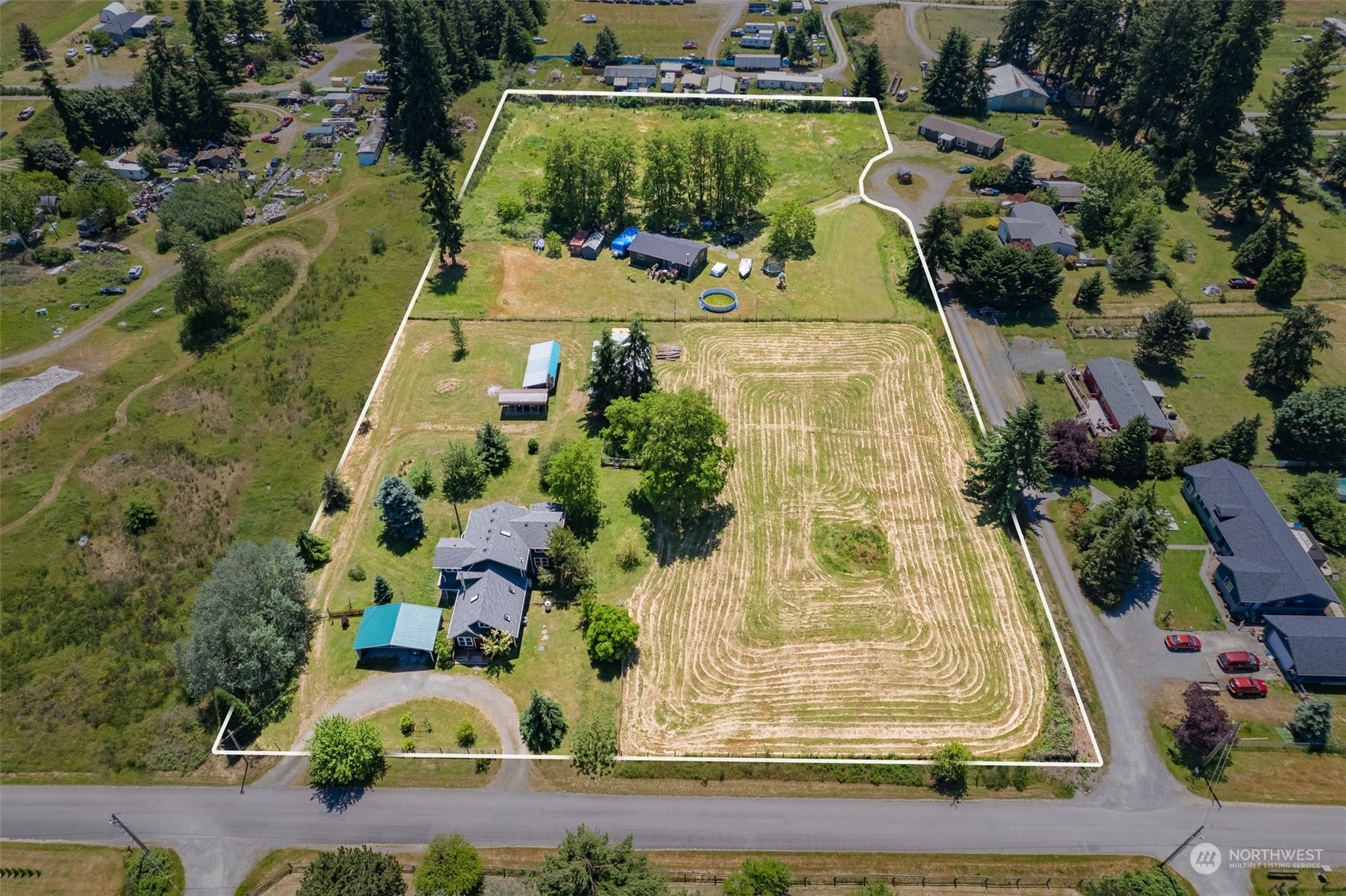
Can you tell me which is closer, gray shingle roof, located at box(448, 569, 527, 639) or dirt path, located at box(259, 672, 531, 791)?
dirt path, located at box(259, 672, 531, 791)

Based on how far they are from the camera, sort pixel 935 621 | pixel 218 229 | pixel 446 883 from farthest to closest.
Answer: pixel 218 229 < pixel 935 621 < pixel 446 883

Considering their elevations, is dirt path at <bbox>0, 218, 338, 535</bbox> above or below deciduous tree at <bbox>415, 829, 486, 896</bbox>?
above

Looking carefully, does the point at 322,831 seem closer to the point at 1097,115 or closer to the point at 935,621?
the point at 935,621

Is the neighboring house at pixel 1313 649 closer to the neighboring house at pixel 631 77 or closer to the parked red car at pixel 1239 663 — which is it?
the parked red car at pixel 1239 663

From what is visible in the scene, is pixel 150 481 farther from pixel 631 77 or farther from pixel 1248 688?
pixel 631 77

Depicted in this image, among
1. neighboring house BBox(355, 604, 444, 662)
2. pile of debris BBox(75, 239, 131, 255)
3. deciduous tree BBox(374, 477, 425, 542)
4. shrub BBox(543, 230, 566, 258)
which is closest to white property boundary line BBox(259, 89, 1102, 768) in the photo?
deciduous tree BBox(374, 477, 425, 542)

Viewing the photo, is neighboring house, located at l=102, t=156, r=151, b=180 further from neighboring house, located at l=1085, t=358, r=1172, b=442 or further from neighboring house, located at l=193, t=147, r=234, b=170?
neighboring house, located at l=1085, t=358, r=1172, b=442

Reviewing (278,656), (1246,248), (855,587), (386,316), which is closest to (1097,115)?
(1246,248)
